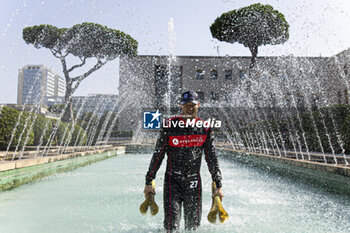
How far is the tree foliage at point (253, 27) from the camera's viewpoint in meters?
23.6

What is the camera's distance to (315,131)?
10039 millimetres

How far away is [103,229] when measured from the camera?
8.72ft

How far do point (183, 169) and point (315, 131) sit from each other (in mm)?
9500

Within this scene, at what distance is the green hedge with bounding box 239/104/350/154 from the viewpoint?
8.79 m

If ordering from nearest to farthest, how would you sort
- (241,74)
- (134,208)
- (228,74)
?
(134,208), (228,74), (241,74)

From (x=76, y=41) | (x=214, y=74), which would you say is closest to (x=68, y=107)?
(x=76, y=41)

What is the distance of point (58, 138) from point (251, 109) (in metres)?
22.1

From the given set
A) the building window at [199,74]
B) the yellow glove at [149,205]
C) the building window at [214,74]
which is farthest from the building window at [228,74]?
the yellow glove at [149,205]

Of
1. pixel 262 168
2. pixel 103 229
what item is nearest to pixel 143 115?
pixel 262 168

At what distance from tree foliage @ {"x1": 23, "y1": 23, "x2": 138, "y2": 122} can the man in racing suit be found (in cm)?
2297

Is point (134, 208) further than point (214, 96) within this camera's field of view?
No

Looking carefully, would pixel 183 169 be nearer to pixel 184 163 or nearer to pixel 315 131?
pixel 184 163

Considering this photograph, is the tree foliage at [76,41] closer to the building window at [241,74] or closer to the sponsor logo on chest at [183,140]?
the building window at [241,74]

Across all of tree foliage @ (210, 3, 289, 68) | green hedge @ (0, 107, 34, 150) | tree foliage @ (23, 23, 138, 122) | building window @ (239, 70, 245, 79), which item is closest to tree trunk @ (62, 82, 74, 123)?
tree foliage @ (23, 23, 138, 122)
